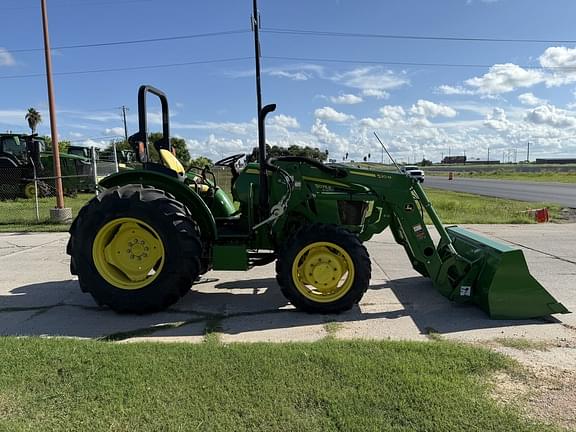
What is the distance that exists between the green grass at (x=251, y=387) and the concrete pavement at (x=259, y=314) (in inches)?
23.4

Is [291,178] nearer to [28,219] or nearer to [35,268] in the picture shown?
[35,268]

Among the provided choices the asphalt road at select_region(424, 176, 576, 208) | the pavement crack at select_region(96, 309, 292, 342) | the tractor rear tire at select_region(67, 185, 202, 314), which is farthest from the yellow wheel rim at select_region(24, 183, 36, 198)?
the asphalt road at select_region(424, 176, 576, 208)

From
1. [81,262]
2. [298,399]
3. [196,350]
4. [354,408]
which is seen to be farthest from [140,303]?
[354,408]

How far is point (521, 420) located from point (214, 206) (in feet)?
13.2

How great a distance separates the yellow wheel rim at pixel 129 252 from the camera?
500 centimetres

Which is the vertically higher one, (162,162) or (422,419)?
(162,162)

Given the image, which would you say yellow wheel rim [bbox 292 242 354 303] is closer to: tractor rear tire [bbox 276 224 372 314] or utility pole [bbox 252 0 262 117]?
tractor rear tire [bbox 276 224 372 314]

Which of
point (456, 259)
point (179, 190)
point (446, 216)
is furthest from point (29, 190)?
point (456, 259)

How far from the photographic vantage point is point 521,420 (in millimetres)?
2770

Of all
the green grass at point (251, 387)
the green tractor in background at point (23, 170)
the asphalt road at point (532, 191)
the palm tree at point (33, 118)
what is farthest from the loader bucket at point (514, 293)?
the palm tree at point (33, 118)

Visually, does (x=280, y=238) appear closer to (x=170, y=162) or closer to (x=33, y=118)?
(x=170, y=162)

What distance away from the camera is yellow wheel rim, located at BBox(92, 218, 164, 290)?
16.4 feet

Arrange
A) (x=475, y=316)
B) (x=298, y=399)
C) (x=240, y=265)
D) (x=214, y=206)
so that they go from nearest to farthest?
(x=298, y=399) → (x=475, y=316) → (x=240, y=265) → (x=214, y=206)

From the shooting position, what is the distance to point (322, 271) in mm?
4863
